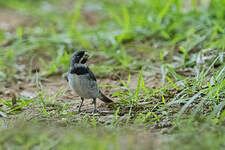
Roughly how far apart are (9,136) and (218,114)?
1869 millimetres

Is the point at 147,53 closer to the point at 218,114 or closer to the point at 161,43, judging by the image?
the point at 161,43

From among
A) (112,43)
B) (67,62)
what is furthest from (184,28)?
(67,62)

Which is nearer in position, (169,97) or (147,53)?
(169,97)

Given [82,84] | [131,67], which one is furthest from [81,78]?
[131,67]

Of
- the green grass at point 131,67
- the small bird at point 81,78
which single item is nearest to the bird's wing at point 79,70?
the small bird at point 81,78

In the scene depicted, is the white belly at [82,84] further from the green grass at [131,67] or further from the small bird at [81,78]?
the green grass at [131,67]

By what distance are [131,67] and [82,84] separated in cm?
165

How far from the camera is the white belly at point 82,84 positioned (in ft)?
12.8

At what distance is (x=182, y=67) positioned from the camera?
5168 mm

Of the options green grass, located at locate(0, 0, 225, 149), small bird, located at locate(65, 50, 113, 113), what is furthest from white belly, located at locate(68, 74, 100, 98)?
green grass, located at locate(0, 0, 225, 149)

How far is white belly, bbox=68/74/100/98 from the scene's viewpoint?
154 inches

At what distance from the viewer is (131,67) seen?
544cm

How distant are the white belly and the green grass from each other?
25 cm

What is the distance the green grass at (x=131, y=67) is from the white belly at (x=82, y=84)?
9.9 inches
